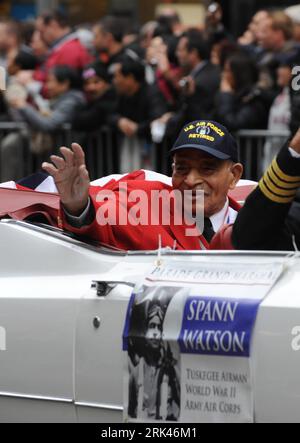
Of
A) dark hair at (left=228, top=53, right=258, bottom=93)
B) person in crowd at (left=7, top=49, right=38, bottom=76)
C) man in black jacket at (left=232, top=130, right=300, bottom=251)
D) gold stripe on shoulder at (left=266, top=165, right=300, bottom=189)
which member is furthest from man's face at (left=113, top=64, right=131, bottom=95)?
gold stripe on shoulder at (left=266, top=165, right=300, bottom=189)

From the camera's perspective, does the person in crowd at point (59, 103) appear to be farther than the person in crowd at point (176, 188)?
Yes

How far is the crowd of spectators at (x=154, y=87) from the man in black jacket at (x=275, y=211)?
410 centimetres

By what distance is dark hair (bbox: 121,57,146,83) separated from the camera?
29.5 ft

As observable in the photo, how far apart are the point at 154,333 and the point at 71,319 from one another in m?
0.34

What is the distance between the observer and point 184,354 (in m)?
3.42

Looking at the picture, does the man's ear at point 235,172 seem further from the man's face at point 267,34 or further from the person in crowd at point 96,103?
the man's face at point 267,34

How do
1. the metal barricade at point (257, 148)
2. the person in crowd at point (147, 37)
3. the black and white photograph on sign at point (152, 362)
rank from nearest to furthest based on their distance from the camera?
the black and white photograph on sign at point (152, 362) < the metal barricade at point (257, 148) < the person in crowd at point (147, 37)

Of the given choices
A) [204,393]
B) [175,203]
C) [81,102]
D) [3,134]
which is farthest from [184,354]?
[3,134]

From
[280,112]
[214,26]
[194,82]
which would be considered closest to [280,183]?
[280,112]

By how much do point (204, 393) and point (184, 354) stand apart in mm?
139

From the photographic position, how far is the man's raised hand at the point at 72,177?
3.84m

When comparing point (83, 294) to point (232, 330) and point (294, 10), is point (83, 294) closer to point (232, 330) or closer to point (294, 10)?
point (232, 330)
